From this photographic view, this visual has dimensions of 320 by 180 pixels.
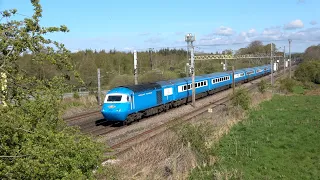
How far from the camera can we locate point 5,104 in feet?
17.7

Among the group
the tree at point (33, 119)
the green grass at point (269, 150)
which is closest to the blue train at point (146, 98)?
the green grass at point (269, 150)

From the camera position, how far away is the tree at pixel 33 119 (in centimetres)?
491

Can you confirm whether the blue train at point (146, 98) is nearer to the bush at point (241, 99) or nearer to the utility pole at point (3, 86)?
the bush at point (241, 99)

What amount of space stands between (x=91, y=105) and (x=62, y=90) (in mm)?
28909

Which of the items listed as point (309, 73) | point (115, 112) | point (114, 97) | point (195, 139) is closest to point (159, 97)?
point (114, 97)

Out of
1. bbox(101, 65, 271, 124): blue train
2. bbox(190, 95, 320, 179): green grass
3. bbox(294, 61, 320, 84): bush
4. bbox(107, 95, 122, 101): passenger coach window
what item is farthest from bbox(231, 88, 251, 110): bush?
bbox(294, 61, 320, 84): bush

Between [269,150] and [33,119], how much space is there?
13584mm

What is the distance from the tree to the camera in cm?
491

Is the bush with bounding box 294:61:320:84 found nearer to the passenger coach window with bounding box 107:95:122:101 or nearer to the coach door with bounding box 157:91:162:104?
the coach door with bounding box 157:91:162:104

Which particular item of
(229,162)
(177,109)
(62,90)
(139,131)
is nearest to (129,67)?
(177,109)

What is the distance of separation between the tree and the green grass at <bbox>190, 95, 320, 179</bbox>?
8133 mm

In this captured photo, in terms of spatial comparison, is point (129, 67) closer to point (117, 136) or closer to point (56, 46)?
point (117, 136)

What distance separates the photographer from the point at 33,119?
589cm

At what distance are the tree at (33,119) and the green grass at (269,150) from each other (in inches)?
320
